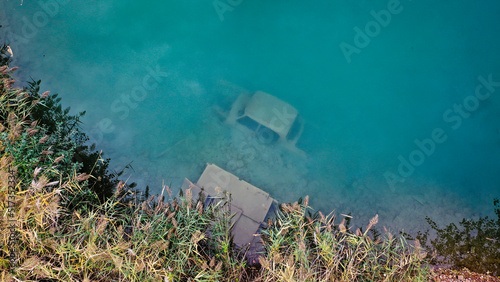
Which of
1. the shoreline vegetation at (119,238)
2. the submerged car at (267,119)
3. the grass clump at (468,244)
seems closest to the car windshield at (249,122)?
the submerged car at (267,119)

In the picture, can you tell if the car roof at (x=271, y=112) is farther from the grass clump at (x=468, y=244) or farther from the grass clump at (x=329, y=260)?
the grass clump at (x=468, y=244)

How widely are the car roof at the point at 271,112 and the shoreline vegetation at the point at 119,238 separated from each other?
146 cm

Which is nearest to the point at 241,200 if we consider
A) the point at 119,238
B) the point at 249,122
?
the point at 249,122

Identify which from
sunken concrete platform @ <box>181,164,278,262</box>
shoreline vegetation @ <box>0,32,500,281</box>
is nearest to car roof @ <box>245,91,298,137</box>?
sunken concrete platform @ <box>181,164,278,262</box>

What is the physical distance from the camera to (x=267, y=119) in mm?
4234

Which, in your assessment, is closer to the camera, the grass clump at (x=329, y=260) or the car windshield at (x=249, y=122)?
the grass clump at (x=329, y=260)

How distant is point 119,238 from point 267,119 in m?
2.41

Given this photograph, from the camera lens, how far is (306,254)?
2648mm

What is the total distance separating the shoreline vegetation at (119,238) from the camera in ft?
7.67

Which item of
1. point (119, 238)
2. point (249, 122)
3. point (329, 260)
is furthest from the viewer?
point (249, 122)

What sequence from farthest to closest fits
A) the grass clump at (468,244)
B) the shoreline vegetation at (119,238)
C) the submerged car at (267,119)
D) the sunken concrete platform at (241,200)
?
the submerged car at (267,119), the grass clump at (468,244), the sunken concrete platform at (241,200), the shoreline vegetation at (119,238)

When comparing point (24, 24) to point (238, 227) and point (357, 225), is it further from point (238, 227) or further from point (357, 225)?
point (357, 225)

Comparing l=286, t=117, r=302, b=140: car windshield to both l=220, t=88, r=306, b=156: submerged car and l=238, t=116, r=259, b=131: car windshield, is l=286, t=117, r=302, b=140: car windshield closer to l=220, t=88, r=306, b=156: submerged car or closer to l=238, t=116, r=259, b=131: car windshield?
l=220, t=88, r=306, b=156: submerged car

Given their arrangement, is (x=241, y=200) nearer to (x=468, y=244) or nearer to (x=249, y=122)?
(x=249, y=122)
